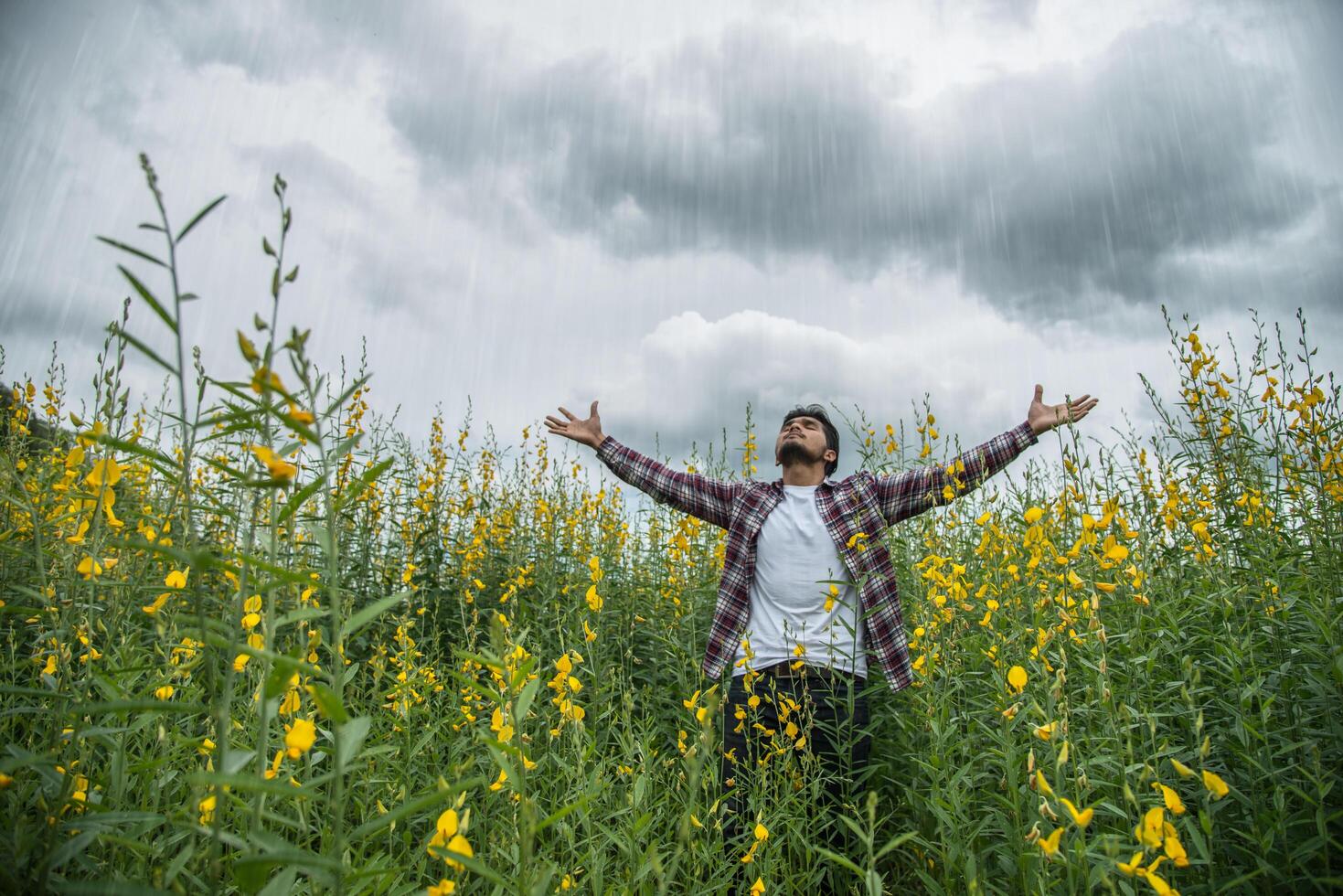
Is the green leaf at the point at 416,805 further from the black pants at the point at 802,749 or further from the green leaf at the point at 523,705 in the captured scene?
the black pants at the point at 802,749

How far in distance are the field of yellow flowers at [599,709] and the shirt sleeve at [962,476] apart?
0.70 feet

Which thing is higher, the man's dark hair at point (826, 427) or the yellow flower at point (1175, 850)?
the man's dark hair at point (826, 427)

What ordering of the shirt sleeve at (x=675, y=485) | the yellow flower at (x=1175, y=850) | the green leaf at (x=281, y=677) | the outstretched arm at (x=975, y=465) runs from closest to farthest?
1. the green leaf at (x=281, y=677)
2. the yellow flower at (x=1175, y=850)
3. the outstretched arm at (x=975, y=465)
4. the shirt sleeve at (x=675, y=485)

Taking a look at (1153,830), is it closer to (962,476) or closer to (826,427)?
(962,476)

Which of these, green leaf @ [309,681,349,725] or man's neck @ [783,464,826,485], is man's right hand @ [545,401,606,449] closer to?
man's neck @ [783,464,826,485]

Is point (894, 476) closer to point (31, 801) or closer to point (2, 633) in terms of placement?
point (31, 801)

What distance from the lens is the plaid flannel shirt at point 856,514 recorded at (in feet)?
11.1

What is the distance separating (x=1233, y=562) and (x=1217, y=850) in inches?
63.0

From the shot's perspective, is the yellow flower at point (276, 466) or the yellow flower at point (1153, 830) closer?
the yellow flower at point (276, 466)

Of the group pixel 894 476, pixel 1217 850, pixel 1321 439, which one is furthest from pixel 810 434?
pixel 1217 850

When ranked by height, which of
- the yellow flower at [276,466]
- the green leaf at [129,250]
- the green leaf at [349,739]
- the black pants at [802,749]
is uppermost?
the green leaf at [129,250]

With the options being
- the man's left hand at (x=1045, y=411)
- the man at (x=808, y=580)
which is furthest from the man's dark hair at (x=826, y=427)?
the man's left hand at (x=1045, y=411)

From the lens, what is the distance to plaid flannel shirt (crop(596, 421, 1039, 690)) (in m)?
3.38

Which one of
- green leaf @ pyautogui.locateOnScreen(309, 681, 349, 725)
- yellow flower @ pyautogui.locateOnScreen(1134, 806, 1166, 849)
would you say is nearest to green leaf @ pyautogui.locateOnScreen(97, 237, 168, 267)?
green leaf @ pyautogui.locateOnScreen(309, 681, 349, 725)
